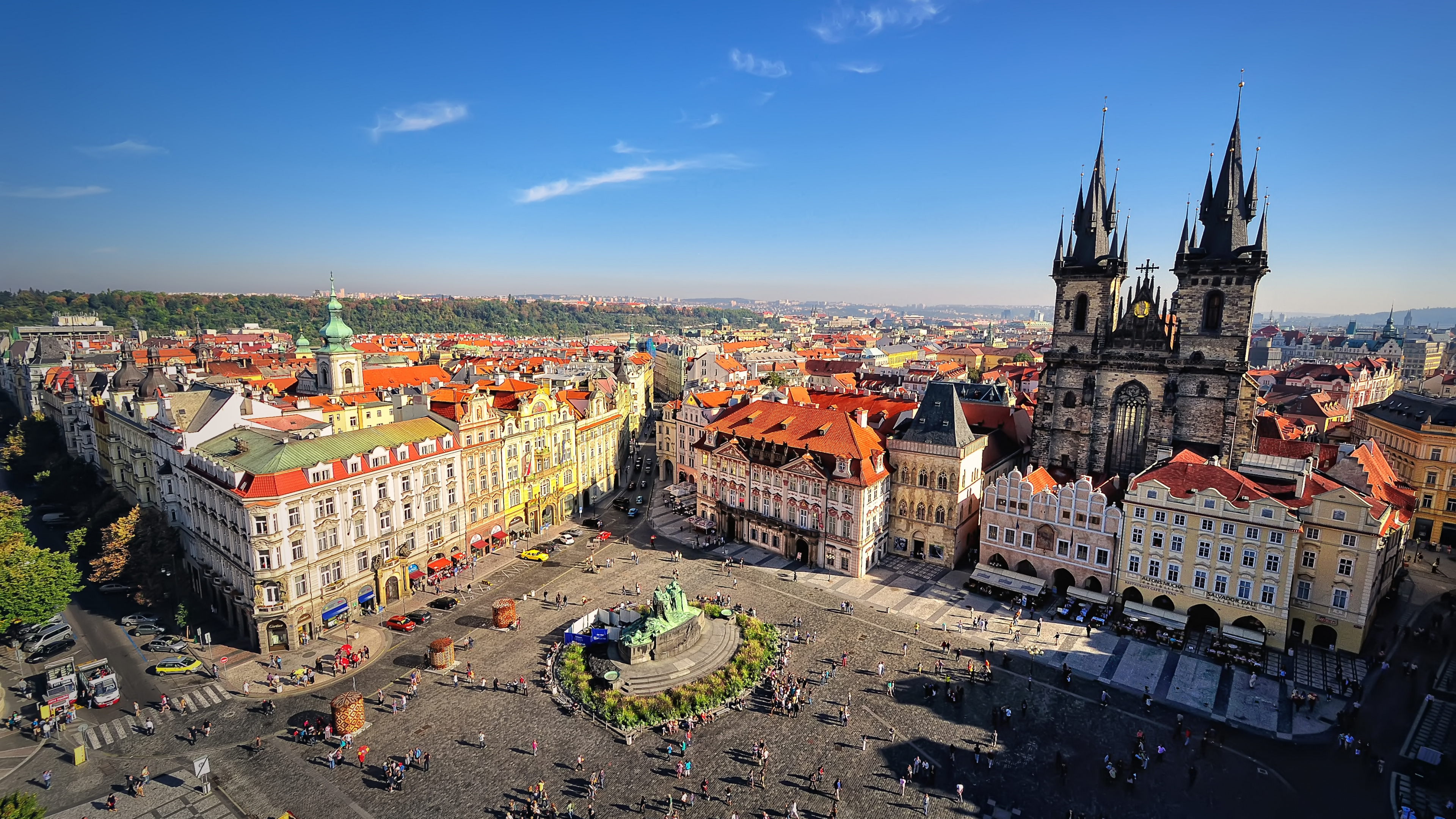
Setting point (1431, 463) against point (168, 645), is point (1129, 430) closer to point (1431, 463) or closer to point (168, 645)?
point (1431, 463)

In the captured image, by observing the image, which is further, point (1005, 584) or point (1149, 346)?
point (1149, 346)

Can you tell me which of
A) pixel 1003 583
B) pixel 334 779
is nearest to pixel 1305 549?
pixel 1003 583

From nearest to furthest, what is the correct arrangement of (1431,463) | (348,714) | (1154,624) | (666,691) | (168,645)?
1. (348,714)
2. (666,691)
3. (168,645)
4. (1154,624)
5. (1431,463)

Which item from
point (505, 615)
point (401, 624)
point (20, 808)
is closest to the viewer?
point (20, 808)

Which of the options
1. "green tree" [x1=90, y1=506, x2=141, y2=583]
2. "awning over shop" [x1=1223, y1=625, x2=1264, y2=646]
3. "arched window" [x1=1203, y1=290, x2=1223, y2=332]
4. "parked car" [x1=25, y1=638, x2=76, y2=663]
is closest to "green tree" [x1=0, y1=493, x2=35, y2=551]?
"green tree" [x1=90, y1=506, x2=141, y2=583]

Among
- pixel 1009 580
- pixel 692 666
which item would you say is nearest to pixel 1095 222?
pixel 1009 580

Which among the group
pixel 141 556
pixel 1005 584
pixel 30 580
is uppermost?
pixel 30 580

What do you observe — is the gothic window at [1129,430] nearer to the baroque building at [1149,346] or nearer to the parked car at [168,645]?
the baroque building at [1149,346]
